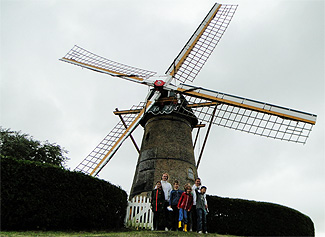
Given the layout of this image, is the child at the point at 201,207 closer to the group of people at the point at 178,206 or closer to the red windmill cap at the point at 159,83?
the group of people at the point at 178,206

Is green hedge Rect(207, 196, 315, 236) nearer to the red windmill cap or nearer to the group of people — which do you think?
the group of people

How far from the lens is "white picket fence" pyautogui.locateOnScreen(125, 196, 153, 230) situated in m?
8.77

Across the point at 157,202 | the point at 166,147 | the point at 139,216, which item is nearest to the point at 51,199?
the point at 157,202

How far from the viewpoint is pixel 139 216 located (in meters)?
8.91

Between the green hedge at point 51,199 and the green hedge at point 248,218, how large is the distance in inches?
125

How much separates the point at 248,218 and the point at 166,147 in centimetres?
371

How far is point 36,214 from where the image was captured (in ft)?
21.6

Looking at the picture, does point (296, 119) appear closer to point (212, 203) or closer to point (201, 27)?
point (212, 203)

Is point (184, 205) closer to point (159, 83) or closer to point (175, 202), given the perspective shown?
point (175, 202)

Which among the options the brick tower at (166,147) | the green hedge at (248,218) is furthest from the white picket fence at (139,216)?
the green hedge at (248,218)

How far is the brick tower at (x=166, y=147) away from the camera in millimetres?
11031

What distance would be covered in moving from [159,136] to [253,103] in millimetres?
3747

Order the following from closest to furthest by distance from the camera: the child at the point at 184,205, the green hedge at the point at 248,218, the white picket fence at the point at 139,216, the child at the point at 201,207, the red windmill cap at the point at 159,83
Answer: the child at the point at 184,205, the child at the point at 201,207, the white picket fence at the point at 139,216, the green hedge at the point at 248,218, the red windmill cap at the point at 159,83

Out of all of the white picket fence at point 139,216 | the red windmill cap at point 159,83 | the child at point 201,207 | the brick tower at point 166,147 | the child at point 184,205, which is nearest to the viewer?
the child at point 184,205
